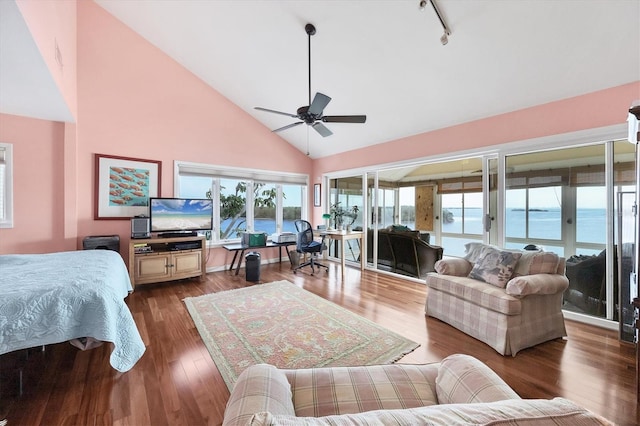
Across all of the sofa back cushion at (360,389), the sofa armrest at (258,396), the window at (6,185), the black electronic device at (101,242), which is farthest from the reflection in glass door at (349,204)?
the window at (6,185)

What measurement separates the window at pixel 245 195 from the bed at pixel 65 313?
9.35 feet

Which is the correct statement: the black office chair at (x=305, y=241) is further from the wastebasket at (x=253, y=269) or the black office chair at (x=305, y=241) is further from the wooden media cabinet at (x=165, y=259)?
the wooden media cabinet at (x=165, y=259)

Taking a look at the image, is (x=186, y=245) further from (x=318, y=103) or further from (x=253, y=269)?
(x=318, y=103)

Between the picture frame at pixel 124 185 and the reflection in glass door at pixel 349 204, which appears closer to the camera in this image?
the picture frame at pixel 124 185

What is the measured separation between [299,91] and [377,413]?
423cm

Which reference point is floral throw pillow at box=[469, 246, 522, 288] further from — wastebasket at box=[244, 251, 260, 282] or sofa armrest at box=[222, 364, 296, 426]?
wastebasket at box=[244, 251, 260, 282]

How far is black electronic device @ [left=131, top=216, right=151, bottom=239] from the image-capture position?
3842mm

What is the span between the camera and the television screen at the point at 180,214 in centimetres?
407

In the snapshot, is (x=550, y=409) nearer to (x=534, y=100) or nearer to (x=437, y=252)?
(x=534, y=100)

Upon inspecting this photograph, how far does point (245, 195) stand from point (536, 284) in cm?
470

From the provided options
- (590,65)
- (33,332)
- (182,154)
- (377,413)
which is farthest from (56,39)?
(590,65)

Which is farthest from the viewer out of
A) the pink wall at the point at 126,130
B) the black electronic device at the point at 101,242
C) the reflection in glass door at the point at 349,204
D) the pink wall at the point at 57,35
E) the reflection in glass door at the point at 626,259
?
the reflection in glass door at the point at 349,204

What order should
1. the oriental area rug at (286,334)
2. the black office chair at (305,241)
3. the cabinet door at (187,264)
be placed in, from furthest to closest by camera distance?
1. the black office chair at (305,241)
2. the cabinet door at (187,264)
3. the oriental area rug at (286,334)

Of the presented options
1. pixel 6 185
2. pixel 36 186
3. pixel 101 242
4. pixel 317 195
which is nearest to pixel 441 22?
pixel 317 195
